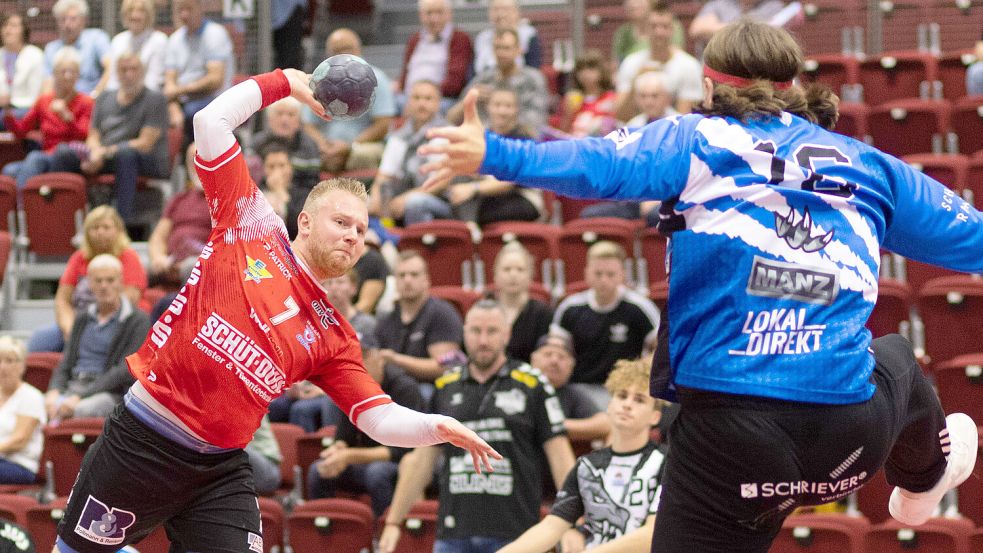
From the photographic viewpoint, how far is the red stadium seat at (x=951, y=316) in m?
7.67

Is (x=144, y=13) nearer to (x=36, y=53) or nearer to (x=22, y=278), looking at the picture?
(x=36, y=53)

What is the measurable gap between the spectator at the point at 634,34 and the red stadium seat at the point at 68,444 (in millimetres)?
5805

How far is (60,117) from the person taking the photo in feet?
35.4

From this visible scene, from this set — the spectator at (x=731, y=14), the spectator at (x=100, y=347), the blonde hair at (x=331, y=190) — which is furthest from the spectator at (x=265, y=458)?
the spectator at (x=731, y=14)

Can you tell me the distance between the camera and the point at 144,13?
11.3m

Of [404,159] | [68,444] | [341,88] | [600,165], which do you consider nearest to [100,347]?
[68,444]

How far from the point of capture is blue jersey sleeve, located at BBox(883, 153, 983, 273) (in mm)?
3482

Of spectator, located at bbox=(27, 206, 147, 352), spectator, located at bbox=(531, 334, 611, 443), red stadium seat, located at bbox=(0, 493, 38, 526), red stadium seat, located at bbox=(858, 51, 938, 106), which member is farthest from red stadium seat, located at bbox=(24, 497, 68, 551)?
red stadium seat, located at bbox=(858, 51, 938, 106)

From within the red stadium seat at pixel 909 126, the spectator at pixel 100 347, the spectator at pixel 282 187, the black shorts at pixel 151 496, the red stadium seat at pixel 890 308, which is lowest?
the spectator at pixel 100 347

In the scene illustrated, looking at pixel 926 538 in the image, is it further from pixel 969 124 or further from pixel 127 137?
pixel 127 137

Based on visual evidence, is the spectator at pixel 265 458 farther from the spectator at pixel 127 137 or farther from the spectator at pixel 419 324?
the spectator at pixel 127 137

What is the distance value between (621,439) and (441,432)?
1.95 m

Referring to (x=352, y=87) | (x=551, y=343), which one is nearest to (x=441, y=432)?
(x=352, y=87)

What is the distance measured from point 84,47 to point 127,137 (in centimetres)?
185
